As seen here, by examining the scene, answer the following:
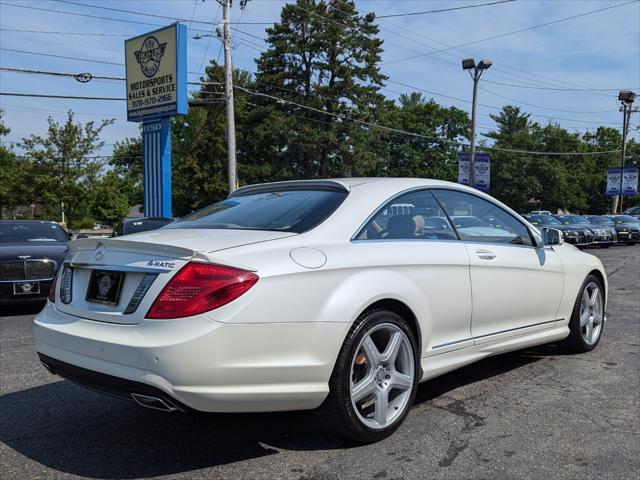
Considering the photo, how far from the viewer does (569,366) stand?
511cm

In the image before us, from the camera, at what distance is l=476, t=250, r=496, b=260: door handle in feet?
13.8

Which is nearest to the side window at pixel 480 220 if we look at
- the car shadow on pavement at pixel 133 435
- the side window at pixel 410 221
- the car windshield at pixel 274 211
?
the side window at pixel 410 221

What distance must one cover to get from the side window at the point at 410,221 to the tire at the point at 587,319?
1.82m

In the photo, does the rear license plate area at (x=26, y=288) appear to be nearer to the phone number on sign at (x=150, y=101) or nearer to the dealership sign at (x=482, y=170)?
the phone number on sign at (x=150, y=101)

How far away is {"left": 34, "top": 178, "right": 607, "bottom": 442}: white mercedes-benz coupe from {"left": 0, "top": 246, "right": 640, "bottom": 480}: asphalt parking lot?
0.90 ft

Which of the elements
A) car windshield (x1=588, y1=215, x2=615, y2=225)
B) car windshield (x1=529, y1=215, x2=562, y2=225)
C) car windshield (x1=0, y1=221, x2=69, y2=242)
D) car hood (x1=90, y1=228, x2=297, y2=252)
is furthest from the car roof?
car windshield (x1=588, y1=215, x2=615, y2=225)

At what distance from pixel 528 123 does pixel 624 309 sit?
228 ft

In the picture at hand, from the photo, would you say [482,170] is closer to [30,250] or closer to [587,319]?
[30,250]

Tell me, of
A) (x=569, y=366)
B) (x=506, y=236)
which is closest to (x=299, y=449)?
(x=506, y=236)

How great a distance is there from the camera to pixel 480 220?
15.0 feet

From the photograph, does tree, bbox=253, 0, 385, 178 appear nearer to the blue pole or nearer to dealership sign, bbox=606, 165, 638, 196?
dealership sign, bbox=606, 165, 638, 196

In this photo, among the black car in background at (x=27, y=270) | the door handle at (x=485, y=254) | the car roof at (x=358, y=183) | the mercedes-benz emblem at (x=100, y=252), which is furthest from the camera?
the black car in background at (x=27, y=270)

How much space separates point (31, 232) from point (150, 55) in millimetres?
12544

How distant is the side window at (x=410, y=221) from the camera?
3.71 metres
